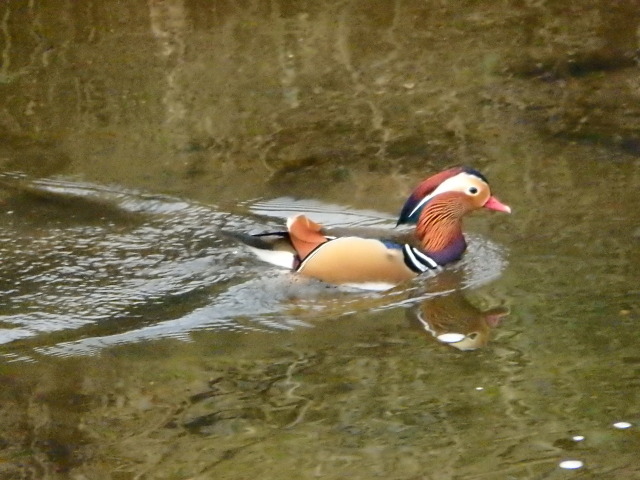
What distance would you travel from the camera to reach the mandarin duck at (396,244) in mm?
7160

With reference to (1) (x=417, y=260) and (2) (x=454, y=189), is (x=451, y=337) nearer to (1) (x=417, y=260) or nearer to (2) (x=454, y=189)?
(1) (x=417, y=260)

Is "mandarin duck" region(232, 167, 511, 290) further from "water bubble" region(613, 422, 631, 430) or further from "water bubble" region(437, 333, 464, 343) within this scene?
"water bubble" region(613, 422, 631, 430)

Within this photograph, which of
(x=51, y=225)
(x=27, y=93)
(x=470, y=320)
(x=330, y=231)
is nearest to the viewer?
(x=470, y=320)

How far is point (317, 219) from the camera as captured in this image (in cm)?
819

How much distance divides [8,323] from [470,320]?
107 inches

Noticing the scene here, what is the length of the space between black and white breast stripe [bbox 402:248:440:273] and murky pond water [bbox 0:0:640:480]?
0.70ft

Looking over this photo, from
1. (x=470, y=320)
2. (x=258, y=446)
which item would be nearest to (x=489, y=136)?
(x=470, y=320)

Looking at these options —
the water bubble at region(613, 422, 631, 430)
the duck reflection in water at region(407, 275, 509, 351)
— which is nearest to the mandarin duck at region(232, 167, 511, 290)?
the duck reflection in water at region(407, 275, 509, 351)

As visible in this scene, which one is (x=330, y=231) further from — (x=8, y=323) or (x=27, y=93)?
(x=27, y=93)

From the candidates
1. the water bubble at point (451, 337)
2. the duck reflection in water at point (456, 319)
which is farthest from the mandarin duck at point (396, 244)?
the water bubble at point (451, 337)

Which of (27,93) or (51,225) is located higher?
(27,93)

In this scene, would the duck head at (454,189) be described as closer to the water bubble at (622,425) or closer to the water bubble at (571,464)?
the water bubble at (622,425)

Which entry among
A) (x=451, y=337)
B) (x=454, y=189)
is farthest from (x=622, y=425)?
(x=454, y=189)

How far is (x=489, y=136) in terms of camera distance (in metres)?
9.29
